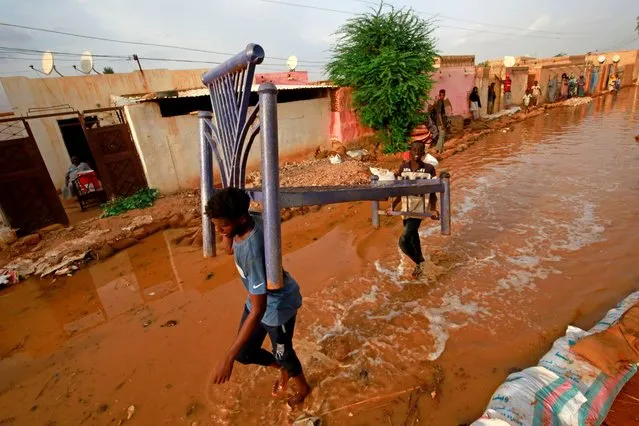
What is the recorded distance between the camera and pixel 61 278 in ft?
17.4

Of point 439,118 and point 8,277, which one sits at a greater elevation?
point 439,118

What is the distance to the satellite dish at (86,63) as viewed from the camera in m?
12.8

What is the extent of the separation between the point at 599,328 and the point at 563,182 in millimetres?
5935

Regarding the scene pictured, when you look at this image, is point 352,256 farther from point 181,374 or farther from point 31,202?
point 31,202

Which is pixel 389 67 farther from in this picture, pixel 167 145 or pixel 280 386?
pixel 280 386

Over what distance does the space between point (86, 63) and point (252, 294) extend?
15556 mm

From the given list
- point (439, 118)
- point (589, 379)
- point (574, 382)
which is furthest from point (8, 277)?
point (439, 118)

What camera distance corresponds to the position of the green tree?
10.1 meters

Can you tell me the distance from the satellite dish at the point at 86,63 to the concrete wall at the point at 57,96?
2.31 ft

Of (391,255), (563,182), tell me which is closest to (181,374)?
(391,255)

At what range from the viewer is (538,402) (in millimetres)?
2074

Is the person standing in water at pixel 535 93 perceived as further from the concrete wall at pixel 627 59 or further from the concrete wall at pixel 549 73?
the concrete wall at pixel 627 59

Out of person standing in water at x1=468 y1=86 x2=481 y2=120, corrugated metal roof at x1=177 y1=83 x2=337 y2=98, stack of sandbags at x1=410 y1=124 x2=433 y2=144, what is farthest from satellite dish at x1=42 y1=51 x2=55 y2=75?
person standing in water at x1=468 y1=86 x2=481 y2=120

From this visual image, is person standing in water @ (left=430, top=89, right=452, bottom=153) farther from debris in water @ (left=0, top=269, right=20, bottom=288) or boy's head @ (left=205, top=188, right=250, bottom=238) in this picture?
debris in water @ (left=0, top=269, right=20, bottom=288)
